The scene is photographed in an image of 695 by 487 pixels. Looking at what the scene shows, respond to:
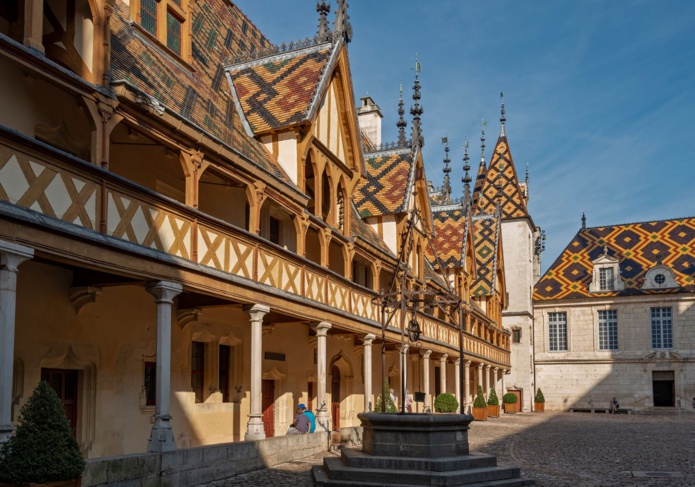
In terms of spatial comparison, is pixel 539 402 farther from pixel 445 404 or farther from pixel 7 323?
pixel 7 323

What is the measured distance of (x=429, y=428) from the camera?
11.5m

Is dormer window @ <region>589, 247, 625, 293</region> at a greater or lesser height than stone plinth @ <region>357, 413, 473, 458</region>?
greater

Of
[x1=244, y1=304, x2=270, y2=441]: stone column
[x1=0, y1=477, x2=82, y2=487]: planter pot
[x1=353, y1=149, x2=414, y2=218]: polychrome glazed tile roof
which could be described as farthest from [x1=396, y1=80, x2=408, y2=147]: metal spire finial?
[x1=0, y1=477, x2=82, y2=487]: planter pot

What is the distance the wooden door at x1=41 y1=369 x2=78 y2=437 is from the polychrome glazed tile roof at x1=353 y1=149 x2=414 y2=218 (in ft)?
48.4

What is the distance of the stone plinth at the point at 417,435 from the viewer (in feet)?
38.0

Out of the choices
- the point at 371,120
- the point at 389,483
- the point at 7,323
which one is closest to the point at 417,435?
the point at 389,483

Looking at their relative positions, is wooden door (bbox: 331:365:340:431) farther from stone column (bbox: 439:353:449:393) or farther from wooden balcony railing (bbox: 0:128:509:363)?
wooden balcony railing (bbox: 0:128:509:363)

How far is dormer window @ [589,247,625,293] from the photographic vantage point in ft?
169

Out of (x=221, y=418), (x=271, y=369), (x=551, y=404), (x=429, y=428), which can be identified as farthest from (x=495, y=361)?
(x=429, y=428)

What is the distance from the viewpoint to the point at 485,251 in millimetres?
45188

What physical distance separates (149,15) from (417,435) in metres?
9.82

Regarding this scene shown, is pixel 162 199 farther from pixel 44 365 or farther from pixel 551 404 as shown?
pixel 551 404

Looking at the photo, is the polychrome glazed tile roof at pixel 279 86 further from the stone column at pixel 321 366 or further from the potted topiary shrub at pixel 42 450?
the potted topiary shrub at pixel 42 450

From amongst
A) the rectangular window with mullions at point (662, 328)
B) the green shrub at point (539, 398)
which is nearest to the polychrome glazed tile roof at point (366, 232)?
the green shrub at point (539, 398)
